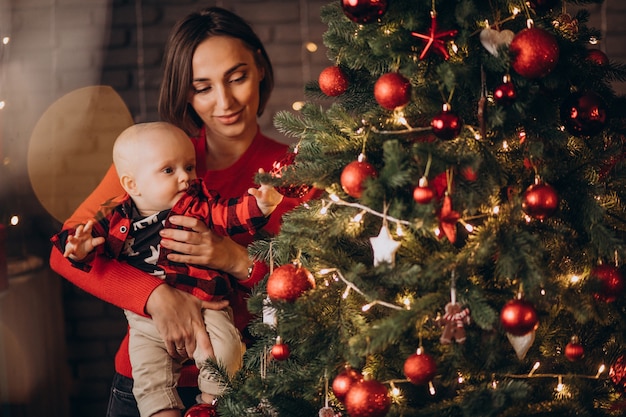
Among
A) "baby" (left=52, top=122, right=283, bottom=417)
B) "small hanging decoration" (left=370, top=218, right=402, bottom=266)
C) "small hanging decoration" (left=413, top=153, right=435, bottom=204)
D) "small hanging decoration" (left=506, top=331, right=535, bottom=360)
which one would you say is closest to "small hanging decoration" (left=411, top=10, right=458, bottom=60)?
"small hanging decoration" (left=413, top=153, right=435, bottom=204)

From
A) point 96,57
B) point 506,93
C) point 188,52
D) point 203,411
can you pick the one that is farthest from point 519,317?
point 96,57

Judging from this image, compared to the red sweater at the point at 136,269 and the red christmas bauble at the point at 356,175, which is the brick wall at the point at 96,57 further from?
the red christmas bauble at the point at 356,175

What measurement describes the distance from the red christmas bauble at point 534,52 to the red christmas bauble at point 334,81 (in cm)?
43

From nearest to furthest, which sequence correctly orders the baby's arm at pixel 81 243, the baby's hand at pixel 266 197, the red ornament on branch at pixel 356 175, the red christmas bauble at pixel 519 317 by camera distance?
the red christmas bauble at pixel 519 317
the red ornament on branch at pixel 356 175
the baby's hand at pixel 266 197
the baby's arm at pixel 81 243

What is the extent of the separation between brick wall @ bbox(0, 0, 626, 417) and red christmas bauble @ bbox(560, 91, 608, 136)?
45.3 inches

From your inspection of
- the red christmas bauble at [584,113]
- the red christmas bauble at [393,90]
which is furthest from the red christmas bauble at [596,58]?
the red christmas bauble at [393,90]

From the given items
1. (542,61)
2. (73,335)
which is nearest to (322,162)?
(542,61)

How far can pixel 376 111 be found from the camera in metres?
1.69

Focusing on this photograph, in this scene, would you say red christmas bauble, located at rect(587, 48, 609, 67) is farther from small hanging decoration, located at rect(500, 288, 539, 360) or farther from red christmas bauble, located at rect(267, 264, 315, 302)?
red christmas bauble, located at rect(267, 264, 315, 302)

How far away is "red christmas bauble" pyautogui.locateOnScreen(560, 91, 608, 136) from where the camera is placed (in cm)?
159

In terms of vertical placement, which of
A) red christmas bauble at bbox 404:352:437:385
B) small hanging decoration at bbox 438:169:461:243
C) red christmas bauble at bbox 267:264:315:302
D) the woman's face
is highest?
the woman's face

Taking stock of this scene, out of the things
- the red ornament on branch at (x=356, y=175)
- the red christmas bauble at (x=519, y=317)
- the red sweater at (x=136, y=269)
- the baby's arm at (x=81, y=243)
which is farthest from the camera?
the red sweater at (x=136, y=269)

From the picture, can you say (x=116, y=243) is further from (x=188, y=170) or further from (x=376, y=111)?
(x=376, y=111)

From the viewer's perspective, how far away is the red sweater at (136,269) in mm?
2113
